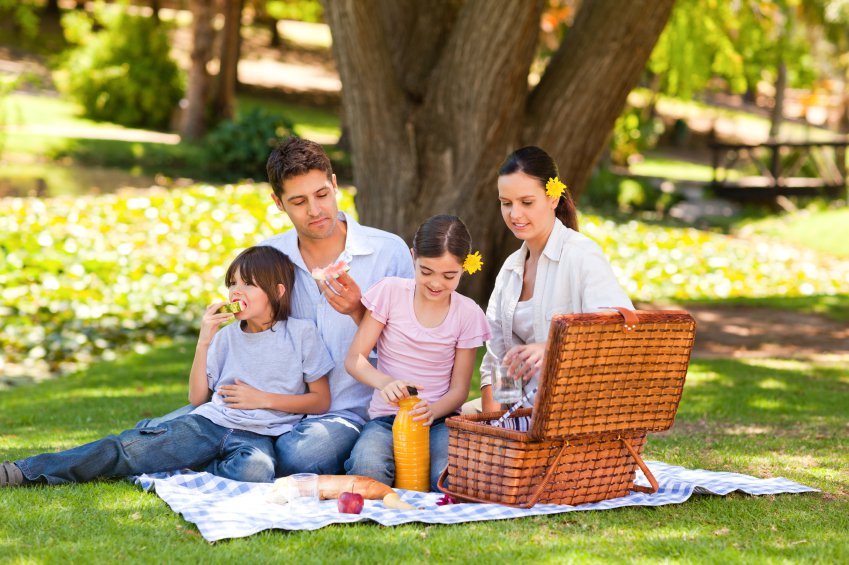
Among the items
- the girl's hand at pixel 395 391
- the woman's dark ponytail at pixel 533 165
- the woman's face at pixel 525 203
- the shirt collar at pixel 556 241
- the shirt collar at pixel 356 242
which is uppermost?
the woman's dark ponytail at pixel 533 165

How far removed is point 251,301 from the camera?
496 cm

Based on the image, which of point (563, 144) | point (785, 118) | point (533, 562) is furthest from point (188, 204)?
point (785, 118)

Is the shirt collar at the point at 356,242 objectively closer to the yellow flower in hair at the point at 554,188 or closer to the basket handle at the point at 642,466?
the yellow flower in hair at the point at 554,188

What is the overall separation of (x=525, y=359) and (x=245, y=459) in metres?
1.28

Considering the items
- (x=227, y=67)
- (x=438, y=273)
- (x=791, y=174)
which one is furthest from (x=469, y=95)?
(x=791, y=174)

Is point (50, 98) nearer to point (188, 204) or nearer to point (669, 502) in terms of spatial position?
point (188, 204)

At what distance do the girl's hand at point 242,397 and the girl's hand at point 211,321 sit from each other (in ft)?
0.75

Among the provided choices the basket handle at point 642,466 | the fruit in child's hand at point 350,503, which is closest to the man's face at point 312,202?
the fruit in child's hand at point 350,503

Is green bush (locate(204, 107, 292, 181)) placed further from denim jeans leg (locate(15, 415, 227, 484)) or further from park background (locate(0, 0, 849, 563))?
denim jeans leg (locate(15, 415, 227, 484))

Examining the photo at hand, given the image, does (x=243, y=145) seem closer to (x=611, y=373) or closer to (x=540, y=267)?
(x=540, y=267)

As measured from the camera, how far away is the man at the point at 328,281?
4906 mm

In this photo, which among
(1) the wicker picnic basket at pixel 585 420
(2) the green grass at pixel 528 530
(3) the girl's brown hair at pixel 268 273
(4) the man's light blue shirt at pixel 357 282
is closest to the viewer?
(2) the green grass at pixel 528 530

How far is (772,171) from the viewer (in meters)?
23.8

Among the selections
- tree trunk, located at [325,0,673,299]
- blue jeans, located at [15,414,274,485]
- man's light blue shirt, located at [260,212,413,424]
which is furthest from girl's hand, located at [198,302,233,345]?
tree trunk, located at [325,0,673,299]
